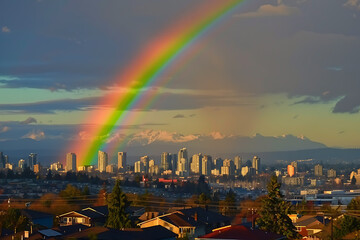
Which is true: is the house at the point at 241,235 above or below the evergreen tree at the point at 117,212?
below

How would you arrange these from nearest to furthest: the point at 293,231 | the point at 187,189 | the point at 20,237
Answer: the point at 20,237 < the point at 293,231 < the point at 187,189

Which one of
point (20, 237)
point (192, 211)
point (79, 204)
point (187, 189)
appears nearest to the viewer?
point (20, 237)

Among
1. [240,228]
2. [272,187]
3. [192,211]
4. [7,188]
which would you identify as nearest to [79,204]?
[192,211]

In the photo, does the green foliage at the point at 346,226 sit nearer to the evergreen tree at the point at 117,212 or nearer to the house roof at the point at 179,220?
the house roof at the point at 179,220

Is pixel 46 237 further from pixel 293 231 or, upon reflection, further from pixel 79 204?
pixel 79 204

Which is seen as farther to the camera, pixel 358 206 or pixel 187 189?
pixel 187 189

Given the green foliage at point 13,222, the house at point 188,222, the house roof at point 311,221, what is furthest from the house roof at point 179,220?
the green foliage at point 13,222

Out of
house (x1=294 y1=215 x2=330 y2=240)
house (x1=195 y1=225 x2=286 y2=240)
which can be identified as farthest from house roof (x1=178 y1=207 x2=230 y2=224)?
house (x1=195 y1=225 x2=286 y2=240)

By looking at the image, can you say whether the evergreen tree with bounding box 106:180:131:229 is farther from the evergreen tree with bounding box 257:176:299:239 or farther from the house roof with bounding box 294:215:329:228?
the house roof with bounding box 294:215:329:228
